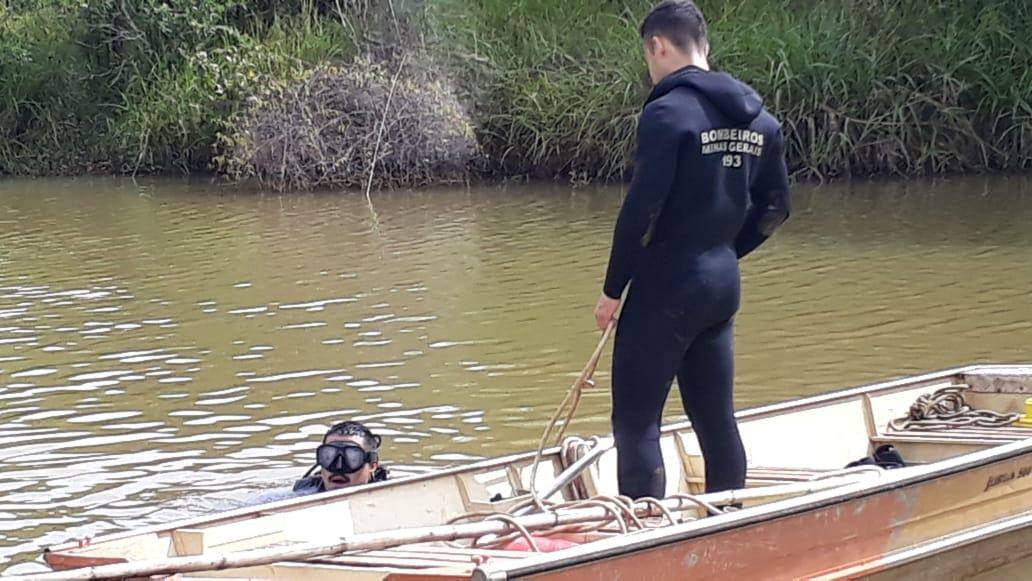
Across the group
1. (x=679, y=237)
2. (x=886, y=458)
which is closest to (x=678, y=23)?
(x=679, y=237)

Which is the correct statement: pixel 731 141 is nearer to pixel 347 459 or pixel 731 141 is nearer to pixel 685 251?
pixel 685 251

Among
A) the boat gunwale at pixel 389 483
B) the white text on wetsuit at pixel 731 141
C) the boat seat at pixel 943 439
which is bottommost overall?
the boat seat at pixel 943 439

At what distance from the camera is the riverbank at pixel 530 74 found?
2162 centimetres

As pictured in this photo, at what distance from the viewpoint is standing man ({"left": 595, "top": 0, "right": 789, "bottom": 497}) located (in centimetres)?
525

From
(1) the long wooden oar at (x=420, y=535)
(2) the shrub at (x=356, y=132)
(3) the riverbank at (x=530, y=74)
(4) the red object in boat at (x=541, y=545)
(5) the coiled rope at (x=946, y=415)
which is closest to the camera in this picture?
(1) the long wooden oar at (x=420, y=535)

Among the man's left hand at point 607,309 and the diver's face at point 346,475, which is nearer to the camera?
the man's left hand at point 607,309

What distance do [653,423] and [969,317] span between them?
6.98m

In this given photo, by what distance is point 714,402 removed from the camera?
5.60 metres

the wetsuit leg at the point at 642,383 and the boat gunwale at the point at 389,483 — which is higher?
the wetsuit leg at the point at 642,383

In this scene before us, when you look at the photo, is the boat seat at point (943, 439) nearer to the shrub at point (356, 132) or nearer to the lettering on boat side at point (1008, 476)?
the lettering on boat side at point (1008, 476)

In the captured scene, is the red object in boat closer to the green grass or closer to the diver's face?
the diver's face

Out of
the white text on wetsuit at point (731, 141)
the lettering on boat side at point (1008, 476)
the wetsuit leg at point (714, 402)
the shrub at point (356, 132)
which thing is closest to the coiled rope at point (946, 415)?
the lettering on boat side at point (1008, 476)

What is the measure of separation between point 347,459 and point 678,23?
2261 millimetres

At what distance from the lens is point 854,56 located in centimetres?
2191
